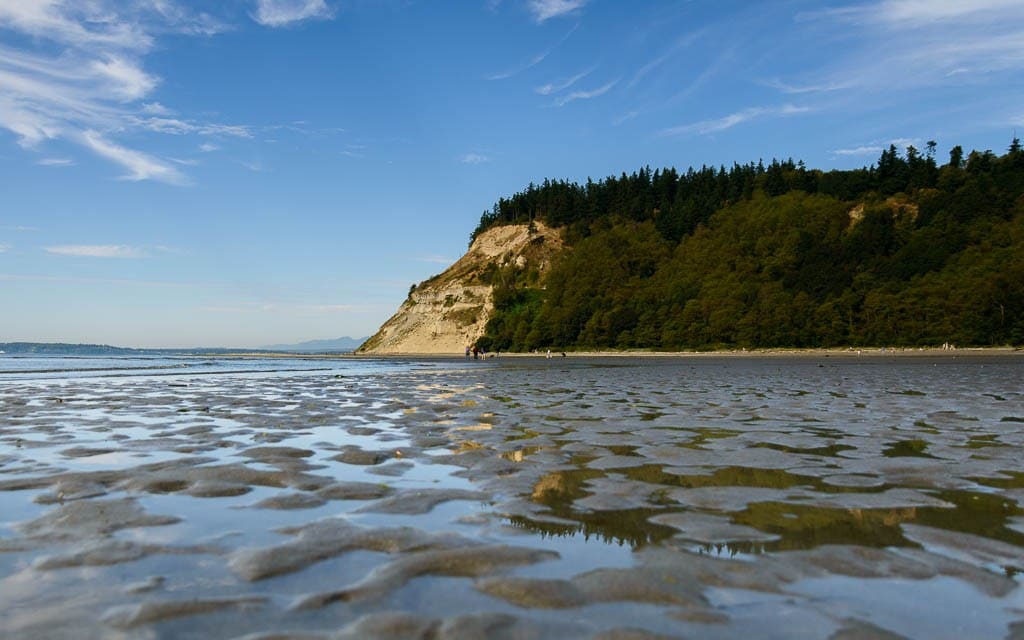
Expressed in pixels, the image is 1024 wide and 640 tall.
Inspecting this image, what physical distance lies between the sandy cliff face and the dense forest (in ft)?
16.8

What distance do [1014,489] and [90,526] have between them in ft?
31.3

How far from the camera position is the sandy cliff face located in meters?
157

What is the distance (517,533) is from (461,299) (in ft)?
520

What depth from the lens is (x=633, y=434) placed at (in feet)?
40.7

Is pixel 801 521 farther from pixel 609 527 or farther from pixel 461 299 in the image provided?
pixel 461 299

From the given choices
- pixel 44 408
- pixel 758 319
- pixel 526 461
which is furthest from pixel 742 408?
pixel 758 319

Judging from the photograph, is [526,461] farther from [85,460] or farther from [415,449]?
[85,460]

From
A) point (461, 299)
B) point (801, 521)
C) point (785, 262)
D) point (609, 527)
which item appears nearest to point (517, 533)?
point (609, 527)

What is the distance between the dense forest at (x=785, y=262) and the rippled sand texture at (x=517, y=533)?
349ft

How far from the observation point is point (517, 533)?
19.0 feet

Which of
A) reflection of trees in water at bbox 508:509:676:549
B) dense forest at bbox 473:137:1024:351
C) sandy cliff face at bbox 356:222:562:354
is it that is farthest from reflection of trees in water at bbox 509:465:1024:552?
sandy cliff face at bbox 356:222:562:354

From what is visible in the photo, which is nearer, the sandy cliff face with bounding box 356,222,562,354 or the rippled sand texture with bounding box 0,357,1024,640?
the rippled sand texture with bounding box 0,357,1024,640

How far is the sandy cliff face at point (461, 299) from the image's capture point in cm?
15688

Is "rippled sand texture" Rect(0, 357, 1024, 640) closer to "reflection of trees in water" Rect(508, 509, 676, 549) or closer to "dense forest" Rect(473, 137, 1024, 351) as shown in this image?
"reflection of trees in water" Rect(508, 509, 676, 549)
